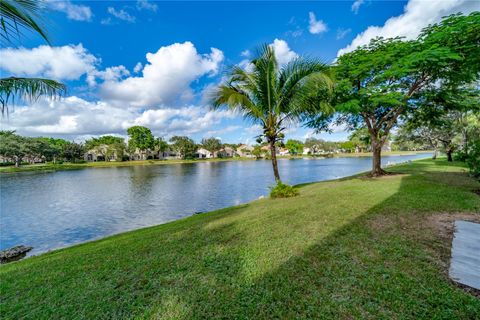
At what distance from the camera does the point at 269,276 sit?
9.07 feet

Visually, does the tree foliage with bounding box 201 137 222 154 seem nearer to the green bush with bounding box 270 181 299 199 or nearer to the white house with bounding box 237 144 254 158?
the white house with bounding box 237 144 254 158

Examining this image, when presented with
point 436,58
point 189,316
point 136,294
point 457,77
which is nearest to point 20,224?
point 136,294

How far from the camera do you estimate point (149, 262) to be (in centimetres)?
349

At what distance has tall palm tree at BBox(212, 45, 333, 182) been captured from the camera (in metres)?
8.13

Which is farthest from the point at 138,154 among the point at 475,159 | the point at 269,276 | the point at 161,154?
the point at 475,159

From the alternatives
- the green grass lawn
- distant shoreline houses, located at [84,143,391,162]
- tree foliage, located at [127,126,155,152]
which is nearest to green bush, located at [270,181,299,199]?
the green grass lawn

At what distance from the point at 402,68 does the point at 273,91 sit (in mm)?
4743

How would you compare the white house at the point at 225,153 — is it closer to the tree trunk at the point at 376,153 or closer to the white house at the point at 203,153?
the white house at the point at 203,153

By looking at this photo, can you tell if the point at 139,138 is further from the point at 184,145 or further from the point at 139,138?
the point at 184,145

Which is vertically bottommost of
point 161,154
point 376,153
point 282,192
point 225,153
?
point 282,192

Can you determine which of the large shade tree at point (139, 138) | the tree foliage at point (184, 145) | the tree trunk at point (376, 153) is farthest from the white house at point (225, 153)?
the tree trunk at point (376, 153)

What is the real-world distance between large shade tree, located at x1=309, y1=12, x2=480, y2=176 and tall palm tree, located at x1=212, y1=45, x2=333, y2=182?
189cm

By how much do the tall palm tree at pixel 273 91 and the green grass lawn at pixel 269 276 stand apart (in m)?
5.05

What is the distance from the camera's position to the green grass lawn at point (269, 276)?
220cm
